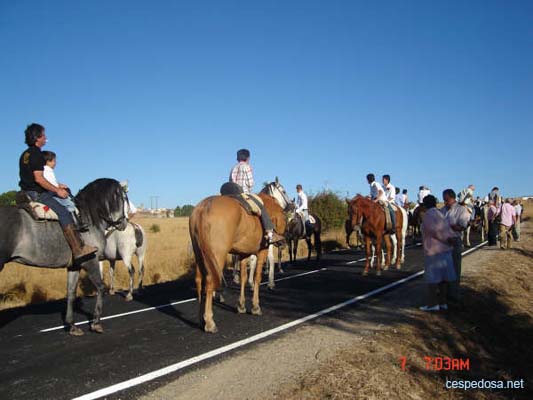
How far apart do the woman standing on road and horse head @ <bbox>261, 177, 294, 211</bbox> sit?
126 inches

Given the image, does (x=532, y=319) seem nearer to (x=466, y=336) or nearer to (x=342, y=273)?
(x=466, y=336)

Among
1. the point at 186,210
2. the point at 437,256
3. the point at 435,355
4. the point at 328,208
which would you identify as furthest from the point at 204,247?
the point at 186,210

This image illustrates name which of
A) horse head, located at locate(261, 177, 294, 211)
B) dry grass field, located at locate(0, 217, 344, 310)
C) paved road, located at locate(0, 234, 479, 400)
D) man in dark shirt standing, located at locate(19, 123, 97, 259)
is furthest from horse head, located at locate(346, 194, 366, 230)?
man in dark shirt standing, located at locate(19, 123, 97, 259)

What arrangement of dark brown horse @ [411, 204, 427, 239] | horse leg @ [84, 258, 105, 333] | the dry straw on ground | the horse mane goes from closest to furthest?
the dry straw on ground < horse leg @ [84, 258, 105, 333] < the horse mane < dark brown horse @ [411, 204, 427, 239]

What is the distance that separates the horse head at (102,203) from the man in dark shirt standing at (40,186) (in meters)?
0.43

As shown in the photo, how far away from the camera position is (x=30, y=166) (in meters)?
6.10

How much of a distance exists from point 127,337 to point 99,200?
2.34 metres

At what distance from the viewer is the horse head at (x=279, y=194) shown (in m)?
9.59

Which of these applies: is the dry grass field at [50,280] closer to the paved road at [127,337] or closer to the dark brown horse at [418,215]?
the paved road at [127,337]

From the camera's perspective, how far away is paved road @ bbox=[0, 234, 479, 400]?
15.0 ft

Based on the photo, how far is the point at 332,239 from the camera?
27.1 meters
